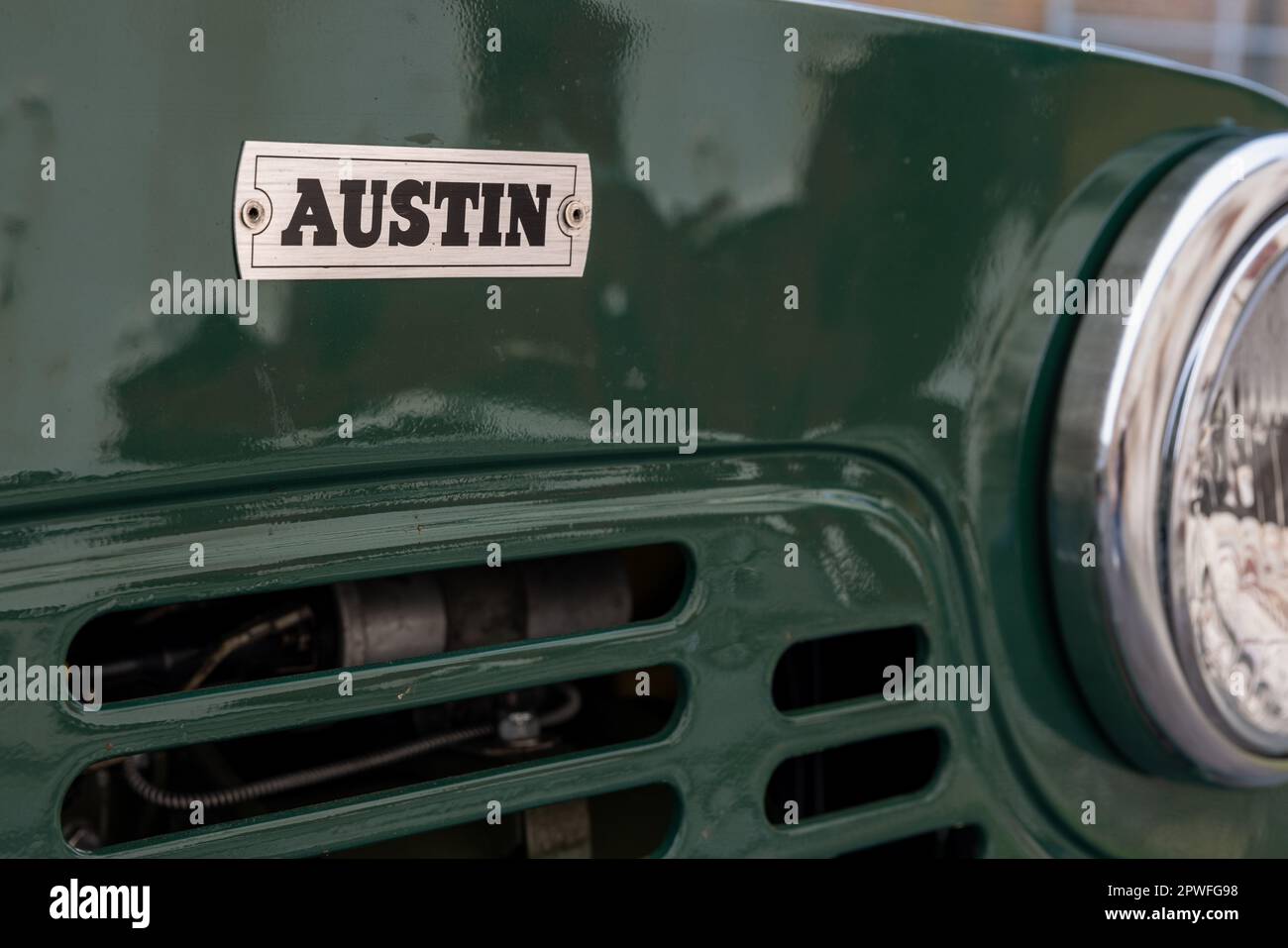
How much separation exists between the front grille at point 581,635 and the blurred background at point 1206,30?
6247mm

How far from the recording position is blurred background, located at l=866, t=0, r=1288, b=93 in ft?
23.7

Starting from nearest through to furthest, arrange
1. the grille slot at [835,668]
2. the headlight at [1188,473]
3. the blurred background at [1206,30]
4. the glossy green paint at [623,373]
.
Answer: the glossy green paint at [623,373]
the headlight at [1188,473]
the grille slot at [835,668]
the blurred background at [1206,30]

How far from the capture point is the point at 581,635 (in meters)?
1.08

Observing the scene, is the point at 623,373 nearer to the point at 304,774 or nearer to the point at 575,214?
the point at 575,214

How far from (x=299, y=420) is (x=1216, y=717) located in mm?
865

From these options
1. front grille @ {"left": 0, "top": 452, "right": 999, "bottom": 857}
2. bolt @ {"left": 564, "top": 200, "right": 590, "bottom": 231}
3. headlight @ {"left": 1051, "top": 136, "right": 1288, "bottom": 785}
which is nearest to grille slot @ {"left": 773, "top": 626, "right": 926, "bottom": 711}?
front grille @ {"left": 0, "top": 452, "right": 999, "bottom": 857}

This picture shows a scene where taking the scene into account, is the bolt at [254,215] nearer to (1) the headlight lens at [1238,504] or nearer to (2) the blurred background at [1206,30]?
(1) the headlight lens at [1238,504]

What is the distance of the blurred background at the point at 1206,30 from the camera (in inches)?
284

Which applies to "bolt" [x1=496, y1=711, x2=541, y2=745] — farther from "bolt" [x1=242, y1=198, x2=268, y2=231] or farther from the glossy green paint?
"bolt" [x1=242, y1=198, x2=268, y2=231]

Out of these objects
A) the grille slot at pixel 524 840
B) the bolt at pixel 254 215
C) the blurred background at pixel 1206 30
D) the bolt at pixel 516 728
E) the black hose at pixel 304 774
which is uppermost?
the blurred background at pixel 1206 30

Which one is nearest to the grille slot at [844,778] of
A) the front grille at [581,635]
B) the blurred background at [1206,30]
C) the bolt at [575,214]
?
the front grille at [581,635]

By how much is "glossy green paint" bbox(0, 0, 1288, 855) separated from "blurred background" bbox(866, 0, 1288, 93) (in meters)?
6.12

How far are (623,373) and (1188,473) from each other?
0.52m
